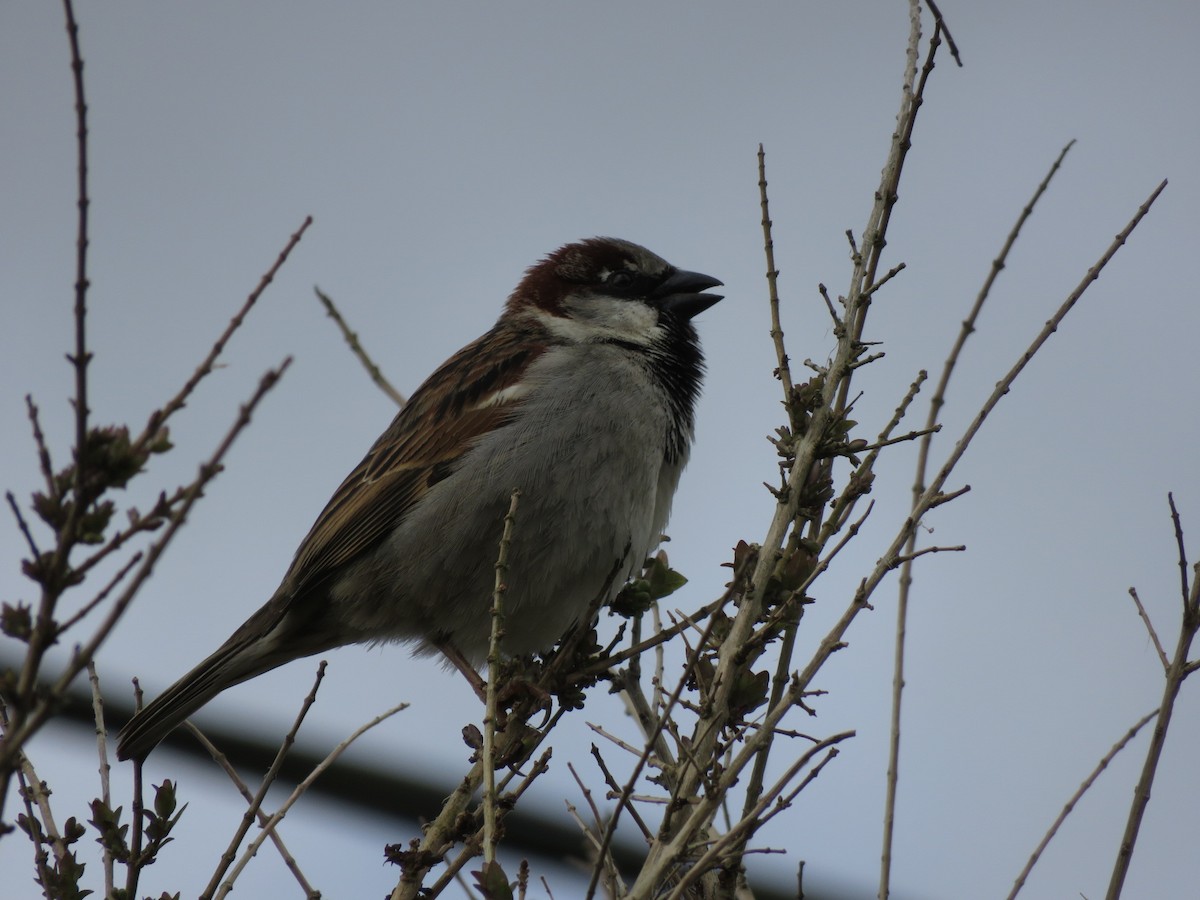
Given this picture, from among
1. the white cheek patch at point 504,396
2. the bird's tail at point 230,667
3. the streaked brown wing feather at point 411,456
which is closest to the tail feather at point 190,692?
the bird's tail at point 230,667

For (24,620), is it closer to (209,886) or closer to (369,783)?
(209,886)

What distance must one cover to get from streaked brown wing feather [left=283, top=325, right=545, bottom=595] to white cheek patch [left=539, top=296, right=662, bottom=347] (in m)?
0.20

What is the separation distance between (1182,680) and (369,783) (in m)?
2.96

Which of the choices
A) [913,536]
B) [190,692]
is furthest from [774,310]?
[190,692]

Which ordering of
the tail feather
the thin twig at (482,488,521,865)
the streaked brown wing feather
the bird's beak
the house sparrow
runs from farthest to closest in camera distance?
the bird's beak, the streaked brown wing feather, the house sparrow, the tail feather, the thin twig at (482,488,521,865)

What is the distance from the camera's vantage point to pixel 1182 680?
252 cm

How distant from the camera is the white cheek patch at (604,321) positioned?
4.52 metres

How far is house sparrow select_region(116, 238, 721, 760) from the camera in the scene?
3.88 m

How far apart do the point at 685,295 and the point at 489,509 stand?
4.11 ft

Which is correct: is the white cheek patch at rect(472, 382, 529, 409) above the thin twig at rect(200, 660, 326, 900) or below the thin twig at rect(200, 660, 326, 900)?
above

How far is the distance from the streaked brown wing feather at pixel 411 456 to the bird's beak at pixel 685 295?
544 mm

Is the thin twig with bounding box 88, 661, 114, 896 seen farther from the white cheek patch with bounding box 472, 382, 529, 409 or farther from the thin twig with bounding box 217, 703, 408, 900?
the white cheek patch with bounding box 472, 382, 529, 409

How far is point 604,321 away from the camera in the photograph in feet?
15.6

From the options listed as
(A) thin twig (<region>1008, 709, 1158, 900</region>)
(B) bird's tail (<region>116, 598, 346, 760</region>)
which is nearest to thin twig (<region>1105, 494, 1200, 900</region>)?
(A) thin twig (<region>1008, 709, 1158, 900</region>)
